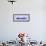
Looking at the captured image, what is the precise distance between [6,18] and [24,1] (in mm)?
1037

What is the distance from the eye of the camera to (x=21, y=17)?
18.2 feet

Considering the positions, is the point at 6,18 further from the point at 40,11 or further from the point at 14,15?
the point at 40,11

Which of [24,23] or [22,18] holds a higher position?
[22,18]

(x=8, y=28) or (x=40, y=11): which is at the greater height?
(x=40, y=11)

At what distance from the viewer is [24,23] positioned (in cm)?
557

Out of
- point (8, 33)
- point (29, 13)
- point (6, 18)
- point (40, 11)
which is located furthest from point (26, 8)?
point (8, 33)

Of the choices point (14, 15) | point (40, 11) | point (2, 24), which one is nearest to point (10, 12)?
point (14, 15)

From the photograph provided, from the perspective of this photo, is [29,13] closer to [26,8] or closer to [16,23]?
[26,8]

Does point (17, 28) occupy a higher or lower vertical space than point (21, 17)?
lower

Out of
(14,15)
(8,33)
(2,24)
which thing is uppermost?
(14,15)

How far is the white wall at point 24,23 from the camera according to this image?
5.55 metres

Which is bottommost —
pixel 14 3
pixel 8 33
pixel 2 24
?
pixel 8 33

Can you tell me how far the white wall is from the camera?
5.55m

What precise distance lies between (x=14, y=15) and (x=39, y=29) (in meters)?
1.19
